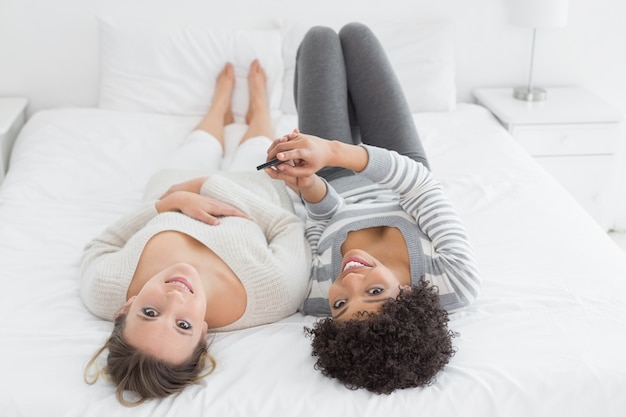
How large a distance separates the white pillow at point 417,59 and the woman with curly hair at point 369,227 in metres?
0.56

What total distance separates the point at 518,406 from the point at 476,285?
29 centimetres

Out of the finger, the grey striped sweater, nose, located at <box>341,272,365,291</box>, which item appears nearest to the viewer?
nose, located at <box>341,272,365,291</box>

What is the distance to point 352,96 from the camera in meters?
2.09

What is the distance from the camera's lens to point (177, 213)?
1721mm

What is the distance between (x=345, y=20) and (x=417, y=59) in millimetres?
A: 334

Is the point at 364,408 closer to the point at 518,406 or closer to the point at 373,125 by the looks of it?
the point at 518,406

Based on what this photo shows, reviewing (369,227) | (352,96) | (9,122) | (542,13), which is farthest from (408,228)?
(9,122)

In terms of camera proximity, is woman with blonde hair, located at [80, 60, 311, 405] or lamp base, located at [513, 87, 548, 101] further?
lamp base, located at [513, 87, 548, 101]

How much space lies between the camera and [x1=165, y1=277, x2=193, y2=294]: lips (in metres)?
1.42

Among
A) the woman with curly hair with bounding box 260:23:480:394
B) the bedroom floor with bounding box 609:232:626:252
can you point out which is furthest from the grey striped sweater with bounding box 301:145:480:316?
the bedroom floor with bounding box 609:232:626:252

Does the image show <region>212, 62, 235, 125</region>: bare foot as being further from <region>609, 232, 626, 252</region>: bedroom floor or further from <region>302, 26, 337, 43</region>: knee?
<region>609, 232, 626, 252</region>: bedroom floor

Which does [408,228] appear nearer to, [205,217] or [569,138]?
[205,217]

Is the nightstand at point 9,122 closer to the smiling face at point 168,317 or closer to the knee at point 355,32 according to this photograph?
the knee at point 355,32

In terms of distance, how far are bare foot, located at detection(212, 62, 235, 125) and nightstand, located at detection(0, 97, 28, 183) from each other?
734 millimetres
